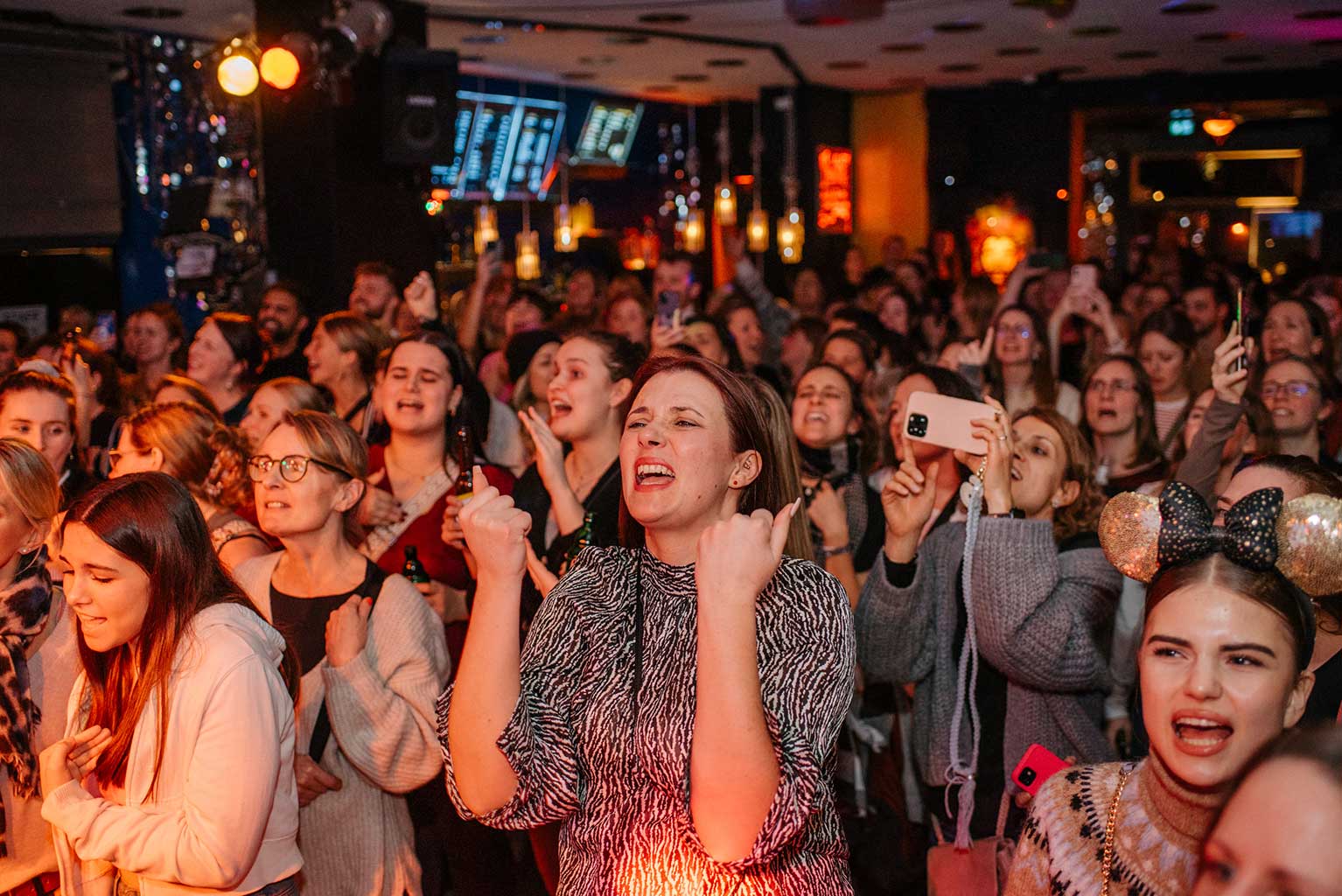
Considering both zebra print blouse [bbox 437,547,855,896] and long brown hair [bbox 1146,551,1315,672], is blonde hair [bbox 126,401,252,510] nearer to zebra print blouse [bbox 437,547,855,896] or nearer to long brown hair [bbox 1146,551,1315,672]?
zebra print blouse [bbox 437,547,855,896]

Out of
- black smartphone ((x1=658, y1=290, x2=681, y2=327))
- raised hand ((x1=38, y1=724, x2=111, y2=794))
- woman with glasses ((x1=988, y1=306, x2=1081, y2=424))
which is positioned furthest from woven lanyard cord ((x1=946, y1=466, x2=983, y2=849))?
woman with glasses ((x1=988, y1=306, x2=1081, y2=424))

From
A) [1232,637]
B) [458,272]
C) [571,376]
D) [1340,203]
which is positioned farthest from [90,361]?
[1340,203]

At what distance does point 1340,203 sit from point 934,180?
449cm

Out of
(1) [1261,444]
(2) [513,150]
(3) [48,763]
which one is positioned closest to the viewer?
(3) [48,763]

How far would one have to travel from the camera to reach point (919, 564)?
287cm

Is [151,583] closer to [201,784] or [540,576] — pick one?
[201,784]

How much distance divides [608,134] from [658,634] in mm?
12711

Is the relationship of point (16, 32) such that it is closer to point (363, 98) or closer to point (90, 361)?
point (363, 98)

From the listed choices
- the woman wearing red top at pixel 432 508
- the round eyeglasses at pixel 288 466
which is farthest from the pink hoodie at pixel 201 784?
the woman wearing red top at pixel 432 508

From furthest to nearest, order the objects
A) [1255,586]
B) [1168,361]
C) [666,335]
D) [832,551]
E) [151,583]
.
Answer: [1168,361]
[666,335]
[832,551]
[151,583]
[1255,586]

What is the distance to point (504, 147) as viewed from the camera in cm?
1285

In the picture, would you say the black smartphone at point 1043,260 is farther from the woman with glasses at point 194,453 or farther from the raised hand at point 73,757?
the raised hand at point 73,757

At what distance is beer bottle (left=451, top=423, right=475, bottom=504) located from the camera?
290cm

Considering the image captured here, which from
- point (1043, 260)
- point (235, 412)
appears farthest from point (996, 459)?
point (1043, 260)
